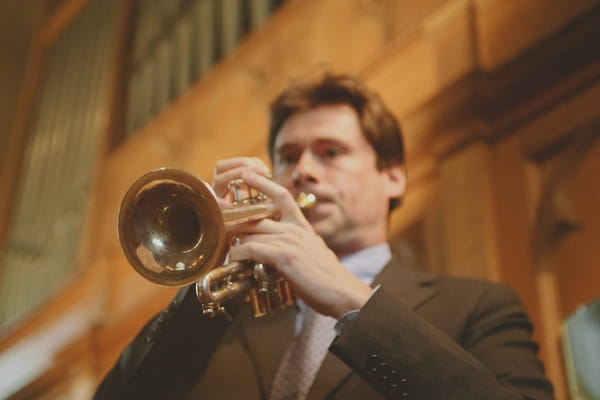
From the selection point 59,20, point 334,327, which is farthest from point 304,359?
point 59,20

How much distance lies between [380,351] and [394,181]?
0.90 metres

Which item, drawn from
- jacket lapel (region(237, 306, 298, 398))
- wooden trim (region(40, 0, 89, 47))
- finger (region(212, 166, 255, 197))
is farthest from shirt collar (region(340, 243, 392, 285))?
wooden trim (region(40, 0, 89, 47))

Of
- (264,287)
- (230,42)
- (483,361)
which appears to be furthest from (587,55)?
(230,42)

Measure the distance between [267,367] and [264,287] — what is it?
0.22 metres

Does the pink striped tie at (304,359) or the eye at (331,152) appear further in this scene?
the eye at (331,152)

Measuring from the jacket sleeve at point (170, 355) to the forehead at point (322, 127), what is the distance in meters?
0.67

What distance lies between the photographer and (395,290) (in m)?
1.84

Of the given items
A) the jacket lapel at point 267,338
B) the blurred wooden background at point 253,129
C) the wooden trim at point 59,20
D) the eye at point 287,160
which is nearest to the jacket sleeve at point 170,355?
the jacket lapel at point 267,338

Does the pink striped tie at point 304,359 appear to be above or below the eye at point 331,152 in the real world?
below

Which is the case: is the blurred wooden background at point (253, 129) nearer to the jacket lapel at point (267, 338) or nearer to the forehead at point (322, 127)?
the forehead at point (322, 127)

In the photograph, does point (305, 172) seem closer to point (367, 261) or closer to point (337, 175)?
point (337, 175)

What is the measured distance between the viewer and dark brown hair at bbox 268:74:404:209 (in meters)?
2.30

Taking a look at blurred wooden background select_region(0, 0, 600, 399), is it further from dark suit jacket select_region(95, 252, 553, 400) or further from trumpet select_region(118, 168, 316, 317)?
trumpet select_region(118, 168, 316, 317)

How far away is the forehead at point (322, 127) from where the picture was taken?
2.21 metres
